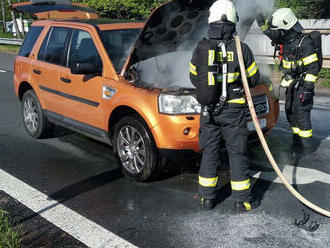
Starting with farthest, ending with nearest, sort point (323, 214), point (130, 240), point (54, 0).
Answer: point (54, 0)
point (323, 214)
point (130, 240)

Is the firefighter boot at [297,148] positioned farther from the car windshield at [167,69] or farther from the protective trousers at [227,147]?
the protective trousers at [227,147]

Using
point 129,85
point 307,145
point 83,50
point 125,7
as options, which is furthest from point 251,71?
point 125,7

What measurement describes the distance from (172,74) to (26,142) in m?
2.53

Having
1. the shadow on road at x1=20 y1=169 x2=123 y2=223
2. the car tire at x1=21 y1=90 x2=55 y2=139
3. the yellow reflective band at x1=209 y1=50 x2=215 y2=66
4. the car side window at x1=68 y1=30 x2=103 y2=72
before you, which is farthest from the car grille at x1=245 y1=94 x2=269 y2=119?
the car tire at x1=21 y1=90 x2=55 y2=139

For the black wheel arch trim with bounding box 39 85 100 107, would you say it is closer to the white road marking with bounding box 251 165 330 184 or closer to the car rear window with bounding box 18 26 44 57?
the car rear window with bounding box 18 26 44 57

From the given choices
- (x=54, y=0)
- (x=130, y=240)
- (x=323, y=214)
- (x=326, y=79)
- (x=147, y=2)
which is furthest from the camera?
(x=147, y=2)

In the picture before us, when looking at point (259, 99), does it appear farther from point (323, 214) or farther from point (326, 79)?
point (326, 79)

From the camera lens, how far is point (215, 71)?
399 centimetres

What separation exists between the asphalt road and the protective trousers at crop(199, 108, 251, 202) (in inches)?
8.4

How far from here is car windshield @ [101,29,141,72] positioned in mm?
5434

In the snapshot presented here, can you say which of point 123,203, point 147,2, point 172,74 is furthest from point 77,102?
point 147,2

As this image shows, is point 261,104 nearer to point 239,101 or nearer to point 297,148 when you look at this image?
point 239,101

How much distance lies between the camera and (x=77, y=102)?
571 cm

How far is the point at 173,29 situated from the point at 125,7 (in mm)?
14037
